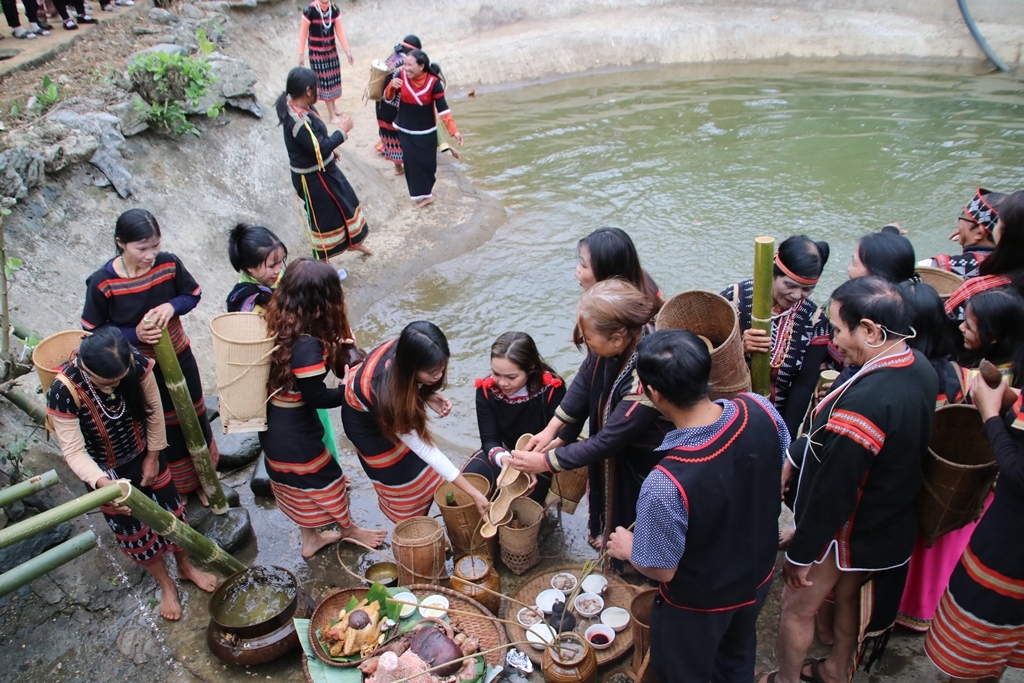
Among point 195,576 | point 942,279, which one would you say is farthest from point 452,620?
point 942,279

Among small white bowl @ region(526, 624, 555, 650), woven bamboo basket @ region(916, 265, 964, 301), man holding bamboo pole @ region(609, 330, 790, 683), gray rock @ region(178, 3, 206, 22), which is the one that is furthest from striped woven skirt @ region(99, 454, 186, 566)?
gray rock @ region(178, 3, 206, 22)

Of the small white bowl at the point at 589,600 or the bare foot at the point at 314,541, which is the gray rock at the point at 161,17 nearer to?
the bare foot at the point at 314,541

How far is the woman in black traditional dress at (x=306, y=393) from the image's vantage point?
12.2 feet

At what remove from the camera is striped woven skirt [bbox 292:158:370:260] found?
22.4 ft

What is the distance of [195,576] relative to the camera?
4.08 meters

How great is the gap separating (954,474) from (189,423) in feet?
12.3

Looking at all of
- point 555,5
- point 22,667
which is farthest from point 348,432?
point 555,5

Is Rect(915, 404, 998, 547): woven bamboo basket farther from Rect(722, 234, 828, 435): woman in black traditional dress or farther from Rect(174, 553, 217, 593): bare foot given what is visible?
Rect(174, 553, 217, 593): bare foot

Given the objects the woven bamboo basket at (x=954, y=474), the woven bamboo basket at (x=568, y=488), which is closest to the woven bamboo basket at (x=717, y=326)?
the woven bamboo basket at (x=954, y=474)

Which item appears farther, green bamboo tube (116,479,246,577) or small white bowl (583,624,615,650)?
small white bowl (583,624,615,650)

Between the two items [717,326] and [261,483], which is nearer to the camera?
[717,326]

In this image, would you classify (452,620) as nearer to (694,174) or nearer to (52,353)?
(52,353)

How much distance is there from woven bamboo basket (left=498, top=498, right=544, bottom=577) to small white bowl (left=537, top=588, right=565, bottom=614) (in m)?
0.27

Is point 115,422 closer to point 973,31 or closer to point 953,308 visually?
point 953,308
